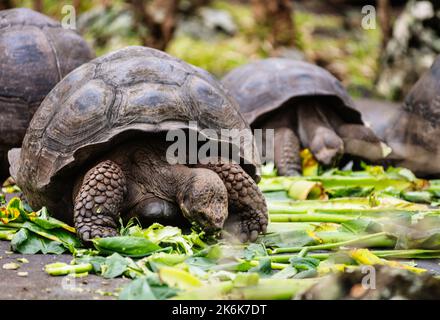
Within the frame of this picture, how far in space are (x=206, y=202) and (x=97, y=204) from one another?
514 mm

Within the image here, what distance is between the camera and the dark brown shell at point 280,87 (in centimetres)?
659

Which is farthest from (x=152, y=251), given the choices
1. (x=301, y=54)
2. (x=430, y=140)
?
(x=301, y=54)

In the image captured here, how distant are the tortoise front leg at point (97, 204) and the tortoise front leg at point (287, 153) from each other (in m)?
2.71

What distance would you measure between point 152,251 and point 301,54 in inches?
358

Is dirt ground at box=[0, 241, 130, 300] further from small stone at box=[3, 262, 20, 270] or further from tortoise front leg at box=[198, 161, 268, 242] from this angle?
tortoise front leg at box=[198, 161, 268, 242]

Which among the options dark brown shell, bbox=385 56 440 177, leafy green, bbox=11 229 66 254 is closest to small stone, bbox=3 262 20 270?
leafy green, bbox=11 229 66 254

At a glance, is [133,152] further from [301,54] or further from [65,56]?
[301,54]

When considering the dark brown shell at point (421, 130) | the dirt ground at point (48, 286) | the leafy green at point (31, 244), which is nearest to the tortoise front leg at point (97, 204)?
the leafy green at point (31, 244)

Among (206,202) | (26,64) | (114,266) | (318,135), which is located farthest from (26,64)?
(114,266)

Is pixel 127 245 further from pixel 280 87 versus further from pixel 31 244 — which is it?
pixel 280 87

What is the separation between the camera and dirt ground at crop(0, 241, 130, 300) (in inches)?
110

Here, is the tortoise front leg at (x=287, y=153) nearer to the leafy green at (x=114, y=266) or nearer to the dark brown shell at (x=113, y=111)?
the dark brown shell at (x=113, y=111)

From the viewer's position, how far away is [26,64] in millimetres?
5504

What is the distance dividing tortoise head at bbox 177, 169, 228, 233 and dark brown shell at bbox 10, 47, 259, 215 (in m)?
0.31
